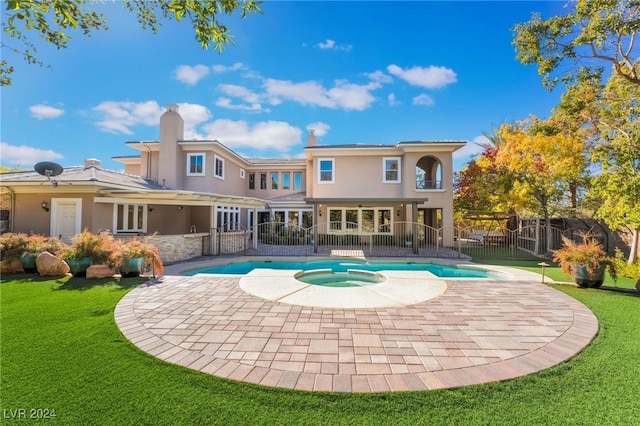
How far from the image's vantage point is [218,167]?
2023 cm

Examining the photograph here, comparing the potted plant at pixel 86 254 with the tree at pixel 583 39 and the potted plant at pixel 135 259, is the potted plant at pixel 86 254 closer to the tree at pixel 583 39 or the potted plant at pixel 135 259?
the potted plant at pixel 135 259

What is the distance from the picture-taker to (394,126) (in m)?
21.0

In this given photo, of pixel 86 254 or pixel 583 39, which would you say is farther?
pixel 583 39

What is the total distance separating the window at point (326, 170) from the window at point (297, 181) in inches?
231

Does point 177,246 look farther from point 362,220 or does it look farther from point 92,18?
point 362,220

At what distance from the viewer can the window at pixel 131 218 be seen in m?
14.0

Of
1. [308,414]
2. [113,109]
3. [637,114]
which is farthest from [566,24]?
[113,109]

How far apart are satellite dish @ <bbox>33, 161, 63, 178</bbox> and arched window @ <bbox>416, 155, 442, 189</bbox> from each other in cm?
1989

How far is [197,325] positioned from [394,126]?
20.0 metres

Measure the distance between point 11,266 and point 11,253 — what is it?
1.45 ft

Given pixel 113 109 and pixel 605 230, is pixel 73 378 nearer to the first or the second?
pixel 605 230

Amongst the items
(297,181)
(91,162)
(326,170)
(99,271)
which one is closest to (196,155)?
(91,162)

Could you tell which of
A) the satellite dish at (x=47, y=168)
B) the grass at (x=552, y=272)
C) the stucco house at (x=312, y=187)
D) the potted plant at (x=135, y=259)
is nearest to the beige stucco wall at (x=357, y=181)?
the stucco house at (x=312, y=187)

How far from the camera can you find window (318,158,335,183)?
1993 centimetres
